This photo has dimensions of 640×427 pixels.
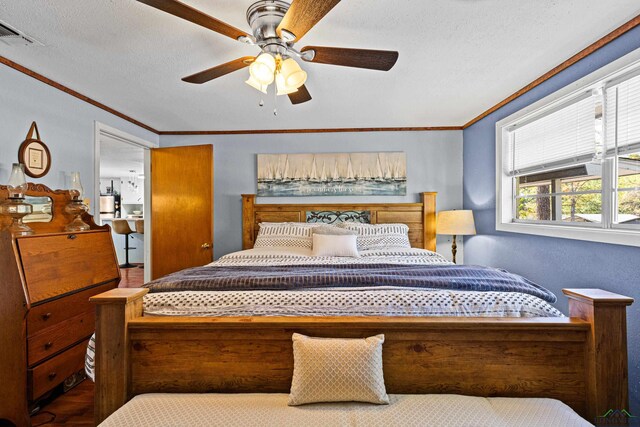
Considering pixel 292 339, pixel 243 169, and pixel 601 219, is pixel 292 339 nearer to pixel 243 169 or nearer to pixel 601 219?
pixel 601 219

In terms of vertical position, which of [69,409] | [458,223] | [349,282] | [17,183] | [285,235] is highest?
[17,183]

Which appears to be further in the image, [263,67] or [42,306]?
[42,306]

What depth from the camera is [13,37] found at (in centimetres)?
185

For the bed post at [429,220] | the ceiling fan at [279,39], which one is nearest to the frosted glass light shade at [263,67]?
the ceiling fan at [279,39]

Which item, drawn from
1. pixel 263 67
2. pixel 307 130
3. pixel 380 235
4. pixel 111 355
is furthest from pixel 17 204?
pixel 380 235

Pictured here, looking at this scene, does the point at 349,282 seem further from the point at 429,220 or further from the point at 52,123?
the point at 52,123

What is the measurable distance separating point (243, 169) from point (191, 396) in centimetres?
296

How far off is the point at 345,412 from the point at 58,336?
2.00 metres

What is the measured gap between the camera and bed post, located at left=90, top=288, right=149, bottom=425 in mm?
1394

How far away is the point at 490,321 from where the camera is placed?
54.2 inches

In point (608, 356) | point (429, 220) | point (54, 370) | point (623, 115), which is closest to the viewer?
point (608, 356)

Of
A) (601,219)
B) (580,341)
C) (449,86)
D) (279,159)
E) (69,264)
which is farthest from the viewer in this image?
(279,159)

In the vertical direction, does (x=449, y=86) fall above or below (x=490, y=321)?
above

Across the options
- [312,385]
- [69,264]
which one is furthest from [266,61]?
[69,264]
